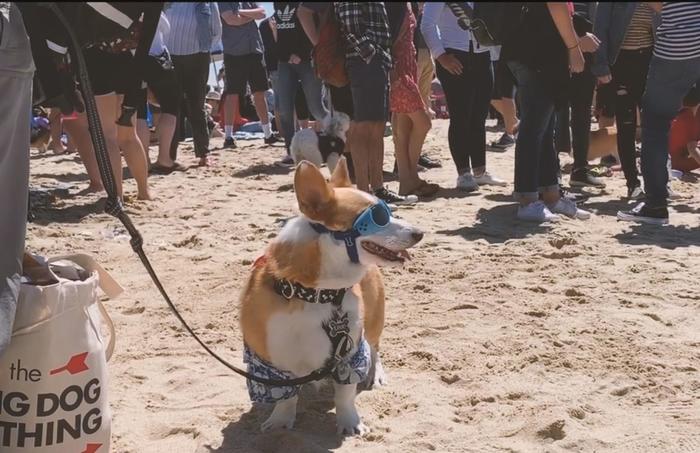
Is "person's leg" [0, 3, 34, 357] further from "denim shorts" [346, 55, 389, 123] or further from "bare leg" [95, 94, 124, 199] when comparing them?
"denim shorts" [346, 55, 389, 123]

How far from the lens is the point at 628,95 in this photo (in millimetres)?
6207

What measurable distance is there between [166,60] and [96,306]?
5020mm

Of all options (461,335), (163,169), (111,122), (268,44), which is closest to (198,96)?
(163,169)

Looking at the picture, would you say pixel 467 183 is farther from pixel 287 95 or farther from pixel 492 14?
pixel 492 14

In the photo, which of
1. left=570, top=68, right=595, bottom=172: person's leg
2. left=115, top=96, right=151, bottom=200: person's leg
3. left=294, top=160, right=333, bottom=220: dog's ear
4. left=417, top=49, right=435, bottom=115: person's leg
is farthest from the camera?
left=417, top=49, right=435, bottom=115: person's leg

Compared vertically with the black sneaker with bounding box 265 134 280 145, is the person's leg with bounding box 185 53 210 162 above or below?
above

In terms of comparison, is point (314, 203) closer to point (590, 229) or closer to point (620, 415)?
point (620, 415)

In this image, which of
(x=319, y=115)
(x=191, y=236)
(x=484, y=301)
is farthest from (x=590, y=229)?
(x=319, y=115)

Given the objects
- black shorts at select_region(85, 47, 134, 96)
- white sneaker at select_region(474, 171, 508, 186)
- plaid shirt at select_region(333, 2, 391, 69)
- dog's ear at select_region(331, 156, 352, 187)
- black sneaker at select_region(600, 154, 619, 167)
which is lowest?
black sneaker at select_region(600, 154, 619, 167)

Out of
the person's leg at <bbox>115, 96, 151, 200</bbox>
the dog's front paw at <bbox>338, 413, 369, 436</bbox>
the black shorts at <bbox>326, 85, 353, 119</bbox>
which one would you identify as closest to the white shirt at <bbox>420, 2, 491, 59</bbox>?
the black shorts at <bbox>326, 85, 353, 119</bbox>

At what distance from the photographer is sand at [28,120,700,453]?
264 cm

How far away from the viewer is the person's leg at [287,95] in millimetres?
8320

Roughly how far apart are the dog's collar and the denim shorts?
3221 mm

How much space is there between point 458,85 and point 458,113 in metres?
0.22
